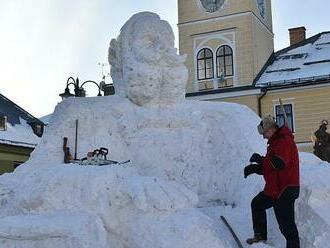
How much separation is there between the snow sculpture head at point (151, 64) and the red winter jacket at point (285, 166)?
162cm

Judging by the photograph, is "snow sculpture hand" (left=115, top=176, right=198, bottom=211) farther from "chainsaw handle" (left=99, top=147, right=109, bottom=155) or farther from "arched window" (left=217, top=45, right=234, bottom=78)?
"arched window" (left=217, top=45, right=234, bottom=78)

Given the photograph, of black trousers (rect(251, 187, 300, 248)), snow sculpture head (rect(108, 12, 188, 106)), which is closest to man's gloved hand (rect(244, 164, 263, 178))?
black trousers (rect(251, 187, 300, 248))

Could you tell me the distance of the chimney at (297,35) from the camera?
1478 inches

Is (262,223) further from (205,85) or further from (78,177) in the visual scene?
(205,85)

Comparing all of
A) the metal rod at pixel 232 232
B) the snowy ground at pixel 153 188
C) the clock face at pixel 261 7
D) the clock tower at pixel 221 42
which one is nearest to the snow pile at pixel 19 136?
the clock tower at pixel 221 42

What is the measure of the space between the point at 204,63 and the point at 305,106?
5884mm

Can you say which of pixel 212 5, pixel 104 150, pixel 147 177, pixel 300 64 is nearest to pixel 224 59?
pixel 212 5

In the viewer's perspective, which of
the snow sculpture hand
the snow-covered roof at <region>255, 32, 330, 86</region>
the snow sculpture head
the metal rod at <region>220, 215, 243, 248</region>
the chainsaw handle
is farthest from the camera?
the snow-covered roof at <region>255, 32, 330, 86</region>

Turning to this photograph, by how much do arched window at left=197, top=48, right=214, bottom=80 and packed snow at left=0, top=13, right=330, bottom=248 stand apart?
28117 millimetres

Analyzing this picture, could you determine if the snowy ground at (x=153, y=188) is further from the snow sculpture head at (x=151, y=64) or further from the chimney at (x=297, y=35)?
the chimney at (x=297, y=35)

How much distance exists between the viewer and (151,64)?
257 inches

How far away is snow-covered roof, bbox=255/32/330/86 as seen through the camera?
3191 cm

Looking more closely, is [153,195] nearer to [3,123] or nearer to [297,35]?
[3,123]

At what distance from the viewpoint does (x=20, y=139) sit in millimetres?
30812
